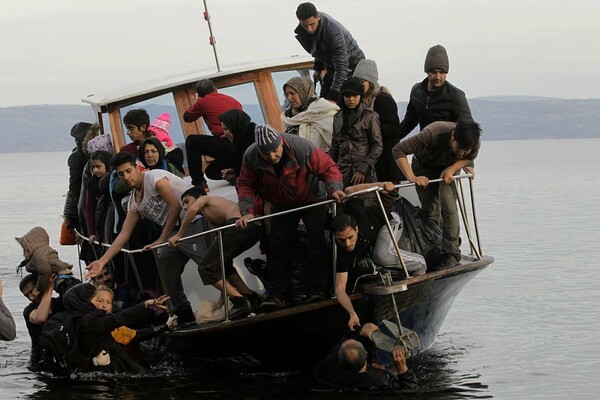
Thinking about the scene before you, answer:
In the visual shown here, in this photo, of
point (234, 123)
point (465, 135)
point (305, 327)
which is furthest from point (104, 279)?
point (465, 135)

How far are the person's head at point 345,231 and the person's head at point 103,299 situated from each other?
110 inches

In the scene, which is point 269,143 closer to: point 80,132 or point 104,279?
point 104,279

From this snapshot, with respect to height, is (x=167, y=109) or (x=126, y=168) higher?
(x=167, y=109)

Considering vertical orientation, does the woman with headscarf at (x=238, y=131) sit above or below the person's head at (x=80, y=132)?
below

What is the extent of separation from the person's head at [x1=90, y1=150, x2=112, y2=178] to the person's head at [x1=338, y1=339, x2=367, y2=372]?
421 centimetres

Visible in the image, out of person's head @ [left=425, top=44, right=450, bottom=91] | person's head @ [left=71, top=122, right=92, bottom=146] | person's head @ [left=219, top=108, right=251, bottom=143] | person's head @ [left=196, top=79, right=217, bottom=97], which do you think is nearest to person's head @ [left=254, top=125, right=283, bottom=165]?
person's head @ [left=219, top=108, right=251, bottom=143]

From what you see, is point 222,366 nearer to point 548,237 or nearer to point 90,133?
point 90,133

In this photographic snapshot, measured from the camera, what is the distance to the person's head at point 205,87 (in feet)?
43.8

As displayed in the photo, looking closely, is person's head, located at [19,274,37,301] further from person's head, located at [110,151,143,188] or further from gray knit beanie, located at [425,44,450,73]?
gray knit beanie, located at [425,44,450,73]

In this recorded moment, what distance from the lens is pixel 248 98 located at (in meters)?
14.7

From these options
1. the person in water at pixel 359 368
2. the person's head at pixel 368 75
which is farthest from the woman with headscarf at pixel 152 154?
the person in water at pixel 359 368

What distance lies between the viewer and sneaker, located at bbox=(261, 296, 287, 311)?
1171 cm

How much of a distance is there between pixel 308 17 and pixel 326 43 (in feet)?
1.30

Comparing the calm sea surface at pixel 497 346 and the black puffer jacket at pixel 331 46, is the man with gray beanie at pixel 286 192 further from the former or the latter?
the black puffer jacket at pixel 331 46
